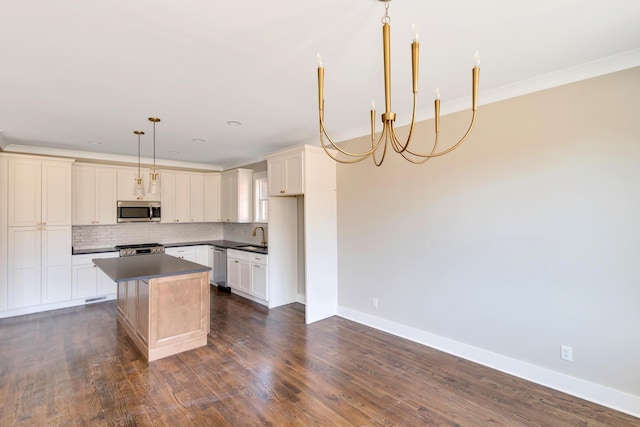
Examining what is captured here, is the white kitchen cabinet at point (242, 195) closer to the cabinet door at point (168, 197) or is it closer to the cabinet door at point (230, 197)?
the cabinet door at point (230, 197)

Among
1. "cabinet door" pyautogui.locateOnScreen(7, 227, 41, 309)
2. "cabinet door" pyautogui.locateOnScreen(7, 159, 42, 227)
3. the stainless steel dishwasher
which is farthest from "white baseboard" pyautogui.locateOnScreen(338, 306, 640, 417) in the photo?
"cabinet door" pyautogui.locateOnScreen(7, 159, 42, 227)

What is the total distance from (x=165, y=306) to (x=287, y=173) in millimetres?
2288

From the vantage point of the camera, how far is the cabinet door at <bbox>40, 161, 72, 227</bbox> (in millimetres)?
4832

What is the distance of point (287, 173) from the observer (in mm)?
4555

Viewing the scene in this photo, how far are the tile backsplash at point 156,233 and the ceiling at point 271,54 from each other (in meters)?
2.43

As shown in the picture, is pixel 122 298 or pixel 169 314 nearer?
pixel 169 314

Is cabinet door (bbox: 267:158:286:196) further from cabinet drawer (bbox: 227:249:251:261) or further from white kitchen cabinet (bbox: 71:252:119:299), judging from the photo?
white kitchen cabinet (bbox: 71:252:119:299)

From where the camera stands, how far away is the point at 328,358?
3285 millimetres

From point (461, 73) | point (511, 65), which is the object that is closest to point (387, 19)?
point (461, 73)

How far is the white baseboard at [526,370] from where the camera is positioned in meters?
2.40

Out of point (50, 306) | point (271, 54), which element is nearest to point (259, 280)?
point (50, 306)

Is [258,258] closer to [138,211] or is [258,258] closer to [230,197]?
[230,197]

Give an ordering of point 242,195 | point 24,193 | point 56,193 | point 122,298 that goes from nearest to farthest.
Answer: point 122,298, point 24,193, point 56,193, point 242,195

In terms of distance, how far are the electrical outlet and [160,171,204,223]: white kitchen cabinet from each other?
620 centimetres
